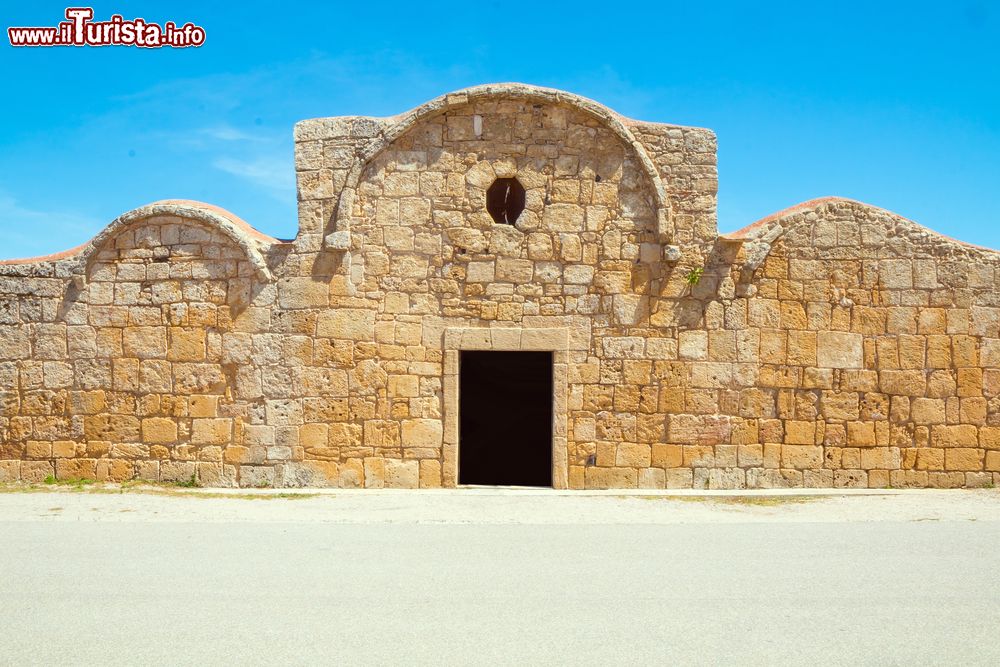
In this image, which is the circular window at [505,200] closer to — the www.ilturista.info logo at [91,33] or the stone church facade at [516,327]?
the stone church facade at [516,327]

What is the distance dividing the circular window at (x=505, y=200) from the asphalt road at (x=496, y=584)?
3.28 meters

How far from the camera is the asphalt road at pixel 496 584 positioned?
363 centimetres

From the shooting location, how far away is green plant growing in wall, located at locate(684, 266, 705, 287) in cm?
833

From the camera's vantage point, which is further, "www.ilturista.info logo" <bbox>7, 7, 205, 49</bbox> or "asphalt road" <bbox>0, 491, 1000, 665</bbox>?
"www.ilturista.info logo" <bbox>7, 7, 205, 49</bbox>

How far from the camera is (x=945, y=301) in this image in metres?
8.41

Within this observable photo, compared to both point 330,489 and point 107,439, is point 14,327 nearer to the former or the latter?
point 107,439

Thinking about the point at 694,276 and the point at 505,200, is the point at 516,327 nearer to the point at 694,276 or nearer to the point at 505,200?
the point at 505,200

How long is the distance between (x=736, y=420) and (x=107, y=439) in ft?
22.2

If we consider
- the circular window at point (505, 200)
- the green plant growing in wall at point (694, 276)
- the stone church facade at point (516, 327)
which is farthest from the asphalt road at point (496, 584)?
the circular window at point (505, 200)

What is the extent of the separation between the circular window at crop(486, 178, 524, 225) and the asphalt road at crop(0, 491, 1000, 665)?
3277 mm

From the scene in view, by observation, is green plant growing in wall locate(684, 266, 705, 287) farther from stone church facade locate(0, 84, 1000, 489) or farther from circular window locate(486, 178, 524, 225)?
circular window locate(486, 178, 524, 225)

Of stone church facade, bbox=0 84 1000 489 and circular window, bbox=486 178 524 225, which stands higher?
circular window, bbox=486 178 524 225

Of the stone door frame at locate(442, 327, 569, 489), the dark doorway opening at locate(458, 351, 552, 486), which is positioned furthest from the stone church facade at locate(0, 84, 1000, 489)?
the dark doorway opening at locate(458, 351, 552, 486)

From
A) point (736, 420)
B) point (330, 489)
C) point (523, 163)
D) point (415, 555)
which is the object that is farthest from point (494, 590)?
point (523, 163)
